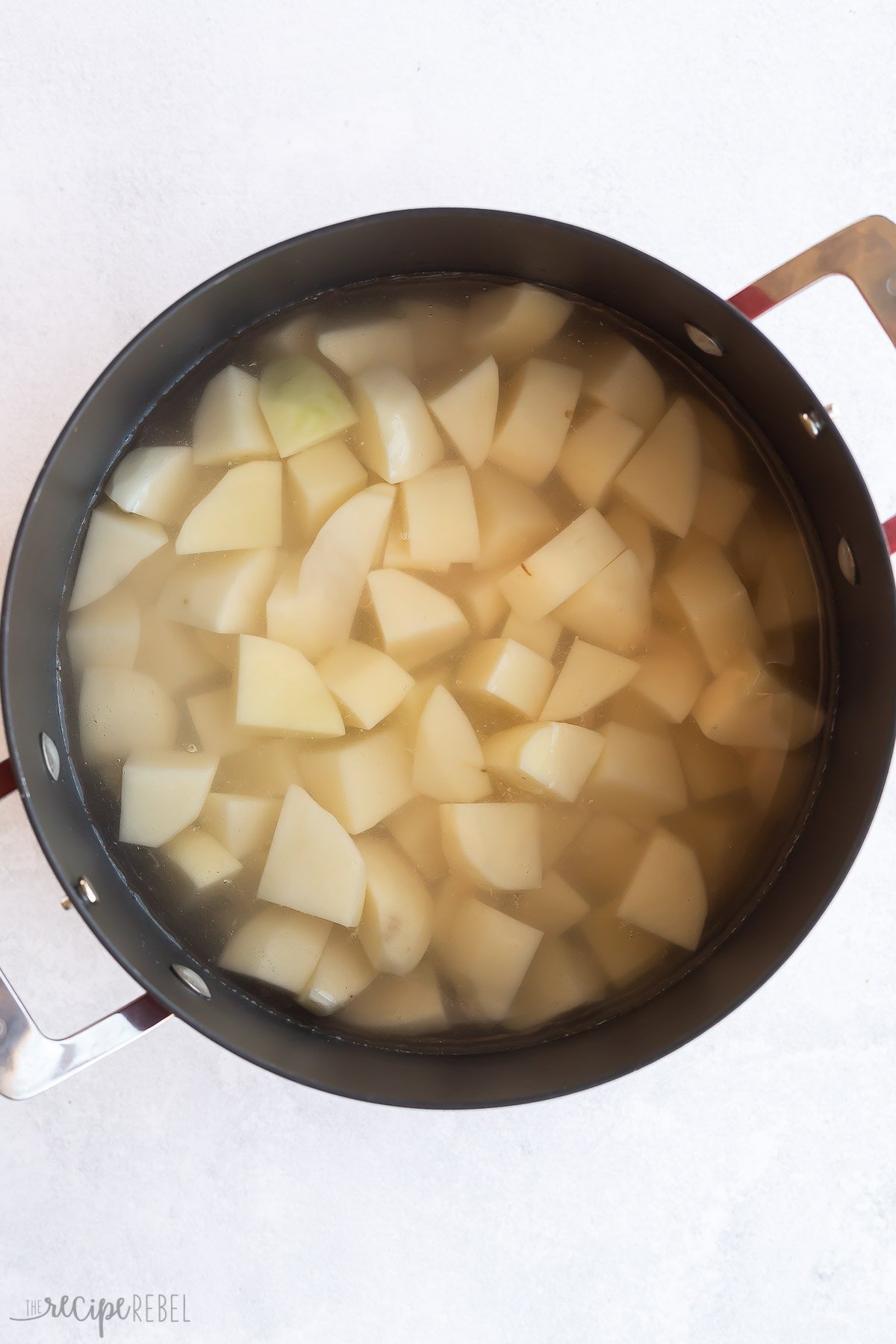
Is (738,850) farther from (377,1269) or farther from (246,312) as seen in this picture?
(246,312)

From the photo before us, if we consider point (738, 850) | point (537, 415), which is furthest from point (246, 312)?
point (738, 850)

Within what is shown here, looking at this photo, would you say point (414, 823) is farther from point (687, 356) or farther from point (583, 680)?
point (687, 356)

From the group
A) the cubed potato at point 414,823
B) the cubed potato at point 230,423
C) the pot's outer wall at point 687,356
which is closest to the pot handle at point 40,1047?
the pot's outer wall at point 687,356

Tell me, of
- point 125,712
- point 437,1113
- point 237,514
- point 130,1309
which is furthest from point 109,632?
point 130,1309

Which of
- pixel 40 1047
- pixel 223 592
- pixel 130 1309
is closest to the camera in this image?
pixel 40 1047

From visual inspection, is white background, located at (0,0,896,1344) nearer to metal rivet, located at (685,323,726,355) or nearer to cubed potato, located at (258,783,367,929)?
metal rivet, located at (685,323,726,355)

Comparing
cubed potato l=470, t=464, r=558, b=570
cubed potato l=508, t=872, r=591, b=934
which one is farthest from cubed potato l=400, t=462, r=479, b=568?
cubed potato l=508, t=872, r=591, b=934

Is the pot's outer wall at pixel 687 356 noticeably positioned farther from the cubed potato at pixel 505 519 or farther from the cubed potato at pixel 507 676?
the cubed potato at pixel 507 676
